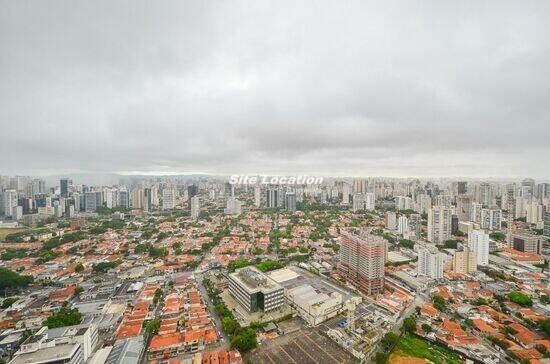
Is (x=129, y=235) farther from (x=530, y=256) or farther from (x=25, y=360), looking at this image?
(x=530, y=256)

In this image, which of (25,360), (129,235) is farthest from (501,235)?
(129,235)

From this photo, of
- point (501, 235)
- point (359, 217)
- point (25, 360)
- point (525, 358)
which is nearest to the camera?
point (25, 360)

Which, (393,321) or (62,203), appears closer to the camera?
(393,321)

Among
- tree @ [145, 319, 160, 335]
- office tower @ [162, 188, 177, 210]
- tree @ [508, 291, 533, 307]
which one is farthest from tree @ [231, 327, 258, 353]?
office tower @ [162, 188, 177, 210]

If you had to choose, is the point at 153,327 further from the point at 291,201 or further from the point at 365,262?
the point at 291,201

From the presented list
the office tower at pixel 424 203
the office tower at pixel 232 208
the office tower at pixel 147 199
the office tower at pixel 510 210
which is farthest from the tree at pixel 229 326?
the office tower at pixel 147 199

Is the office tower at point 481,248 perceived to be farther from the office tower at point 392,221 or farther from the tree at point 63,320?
the tree at point 63,320

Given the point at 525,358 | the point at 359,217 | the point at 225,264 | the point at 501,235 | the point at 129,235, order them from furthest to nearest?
the point at 359,217
the point at 129,235
the point at 501,235
the point at 225,264
the point at 525,358
